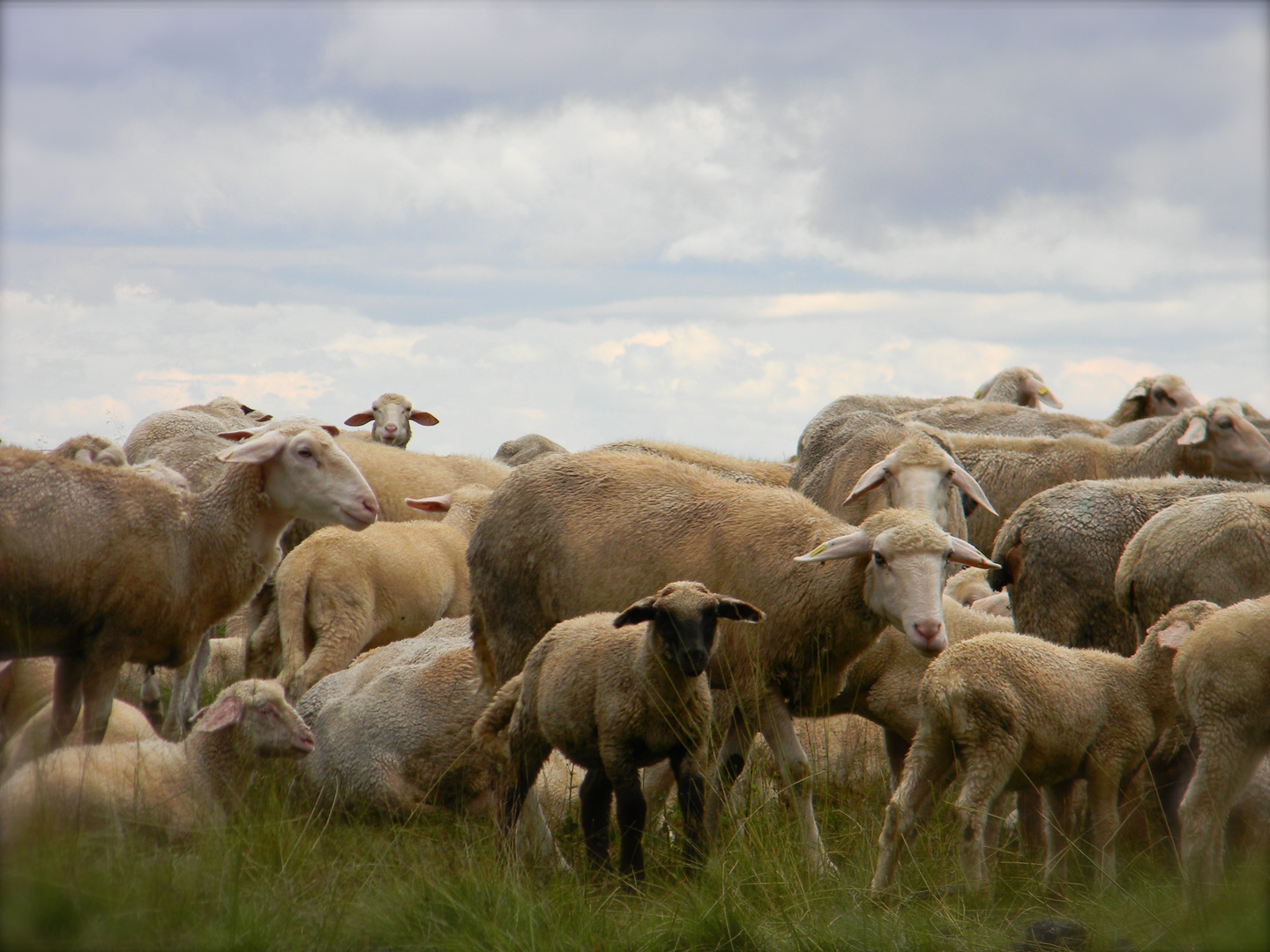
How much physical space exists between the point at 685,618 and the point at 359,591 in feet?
13.8

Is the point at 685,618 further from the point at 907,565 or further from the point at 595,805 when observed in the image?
the point at 907,565

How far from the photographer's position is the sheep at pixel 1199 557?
5.89m

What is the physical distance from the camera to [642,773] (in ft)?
20.2

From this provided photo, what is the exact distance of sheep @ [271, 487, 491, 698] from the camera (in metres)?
7.92

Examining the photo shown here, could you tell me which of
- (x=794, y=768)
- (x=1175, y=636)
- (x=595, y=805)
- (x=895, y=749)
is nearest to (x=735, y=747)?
(x=794, y=768)

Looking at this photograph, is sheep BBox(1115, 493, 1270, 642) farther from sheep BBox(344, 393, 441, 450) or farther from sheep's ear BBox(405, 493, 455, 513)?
sheep BBox(344, 393, 441, 450)

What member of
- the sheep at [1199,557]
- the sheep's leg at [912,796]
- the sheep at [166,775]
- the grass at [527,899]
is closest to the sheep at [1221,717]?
the grass at [527,899]

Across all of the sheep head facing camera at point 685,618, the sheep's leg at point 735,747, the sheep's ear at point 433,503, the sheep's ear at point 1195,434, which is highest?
the sheep's ear at point 1195,434

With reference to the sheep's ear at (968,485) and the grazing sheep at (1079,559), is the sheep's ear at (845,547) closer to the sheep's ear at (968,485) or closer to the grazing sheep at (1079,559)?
the sheep's ear at (968,485)

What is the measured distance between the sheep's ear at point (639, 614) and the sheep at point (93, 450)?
4203mm

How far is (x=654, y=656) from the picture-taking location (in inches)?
183

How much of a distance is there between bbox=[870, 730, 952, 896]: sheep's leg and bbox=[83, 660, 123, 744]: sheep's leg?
351 cm

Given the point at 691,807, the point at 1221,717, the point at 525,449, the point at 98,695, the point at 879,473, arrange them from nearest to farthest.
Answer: the point at 1221,717 < the point at 691,807 < the point at 98,695 < the point at 879,473 < the point at 525,449

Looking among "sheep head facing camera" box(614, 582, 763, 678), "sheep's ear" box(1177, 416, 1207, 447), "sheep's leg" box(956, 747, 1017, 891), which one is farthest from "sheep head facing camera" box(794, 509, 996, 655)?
"sheep's ear" box(1177, 416, 1207, 447)
